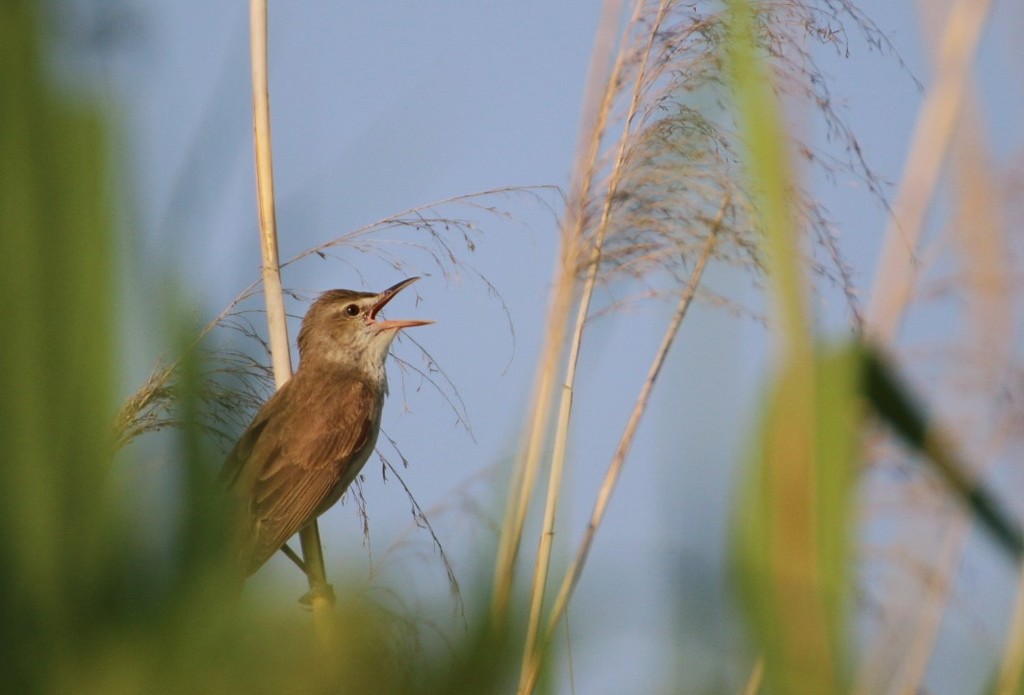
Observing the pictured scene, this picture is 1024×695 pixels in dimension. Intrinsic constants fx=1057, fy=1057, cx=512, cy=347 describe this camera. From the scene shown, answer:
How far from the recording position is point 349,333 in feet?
16.4

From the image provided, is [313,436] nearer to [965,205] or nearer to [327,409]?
[327,409]

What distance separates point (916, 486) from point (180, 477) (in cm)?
125

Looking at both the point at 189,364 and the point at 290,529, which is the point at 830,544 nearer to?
the point at 189,364

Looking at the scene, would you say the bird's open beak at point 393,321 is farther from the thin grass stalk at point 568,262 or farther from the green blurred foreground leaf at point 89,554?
the green blurred foreground leaf at point 89,554

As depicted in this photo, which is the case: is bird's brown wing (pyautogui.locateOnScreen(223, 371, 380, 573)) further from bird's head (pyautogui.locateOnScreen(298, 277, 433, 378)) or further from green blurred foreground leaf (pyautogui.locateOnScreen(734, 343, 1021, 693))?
green blurred foreground leaf (pyautogui.locateOnScreen(734, 343, 1021, 693))

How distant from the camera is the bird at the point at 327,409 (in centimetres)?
394

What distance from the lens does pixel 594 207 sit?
96.0 inches

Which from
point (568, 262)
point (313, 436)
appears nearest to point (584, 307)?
point (568, 262)

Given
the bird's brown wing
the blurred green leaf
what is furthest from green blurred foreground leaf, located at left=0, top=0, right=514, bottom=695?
the bird's brown wing

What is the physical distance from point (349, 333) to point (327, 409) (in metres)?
0.63

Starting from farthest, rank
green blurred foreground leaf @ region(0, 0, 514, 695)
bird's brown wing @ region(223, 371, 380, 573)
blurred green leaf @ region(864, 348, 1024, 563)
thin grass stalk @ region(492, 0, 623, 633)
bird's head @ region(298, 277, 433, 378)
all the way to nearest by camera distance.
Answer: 1. bird's head @ region(298, 277, 433, 378)
2. bird's brown wing @ region(223, 371, 380, 573)
3. thin grass stalk @ region(492, 0, 623, 633)
4. blurred green leaf @ region(864, 348, 1024, 563)
5. green blurred foreground leaf @ region(0, 0, 514, 695)

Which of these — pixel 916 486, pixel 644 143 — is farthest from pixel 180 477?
pixel 644 143

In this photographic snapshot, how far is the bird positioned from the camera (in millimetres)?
3938

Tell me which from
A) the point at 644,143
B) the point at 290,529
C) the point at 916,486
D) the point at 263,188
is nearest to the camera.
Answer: the point at 916,486
